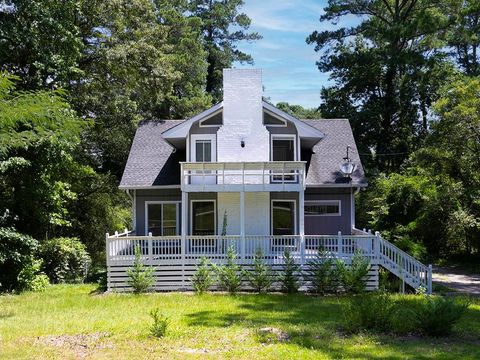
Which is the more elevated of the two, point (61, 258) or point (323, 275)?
point (61, 258)

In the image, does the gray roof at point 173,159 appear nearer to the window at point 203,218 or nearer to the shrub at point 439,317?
the window at point 203,218

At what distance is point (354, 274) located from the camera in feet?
51.1

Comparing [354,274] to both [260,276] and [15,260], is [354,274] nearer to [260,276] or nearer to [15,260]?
[260,276]

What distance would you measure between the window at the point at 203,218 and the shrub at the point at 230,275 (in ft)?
13.7

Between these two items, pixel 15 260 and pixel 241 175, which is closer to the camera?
pixel 15 260

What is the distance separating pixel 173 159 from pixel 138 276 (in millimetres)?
7379

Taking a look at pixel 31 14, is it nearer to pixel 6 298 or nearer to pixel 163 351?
pixel 6 298

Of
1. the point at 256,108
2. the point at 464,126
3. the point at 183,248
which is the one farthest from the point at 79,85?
the point at 464,126

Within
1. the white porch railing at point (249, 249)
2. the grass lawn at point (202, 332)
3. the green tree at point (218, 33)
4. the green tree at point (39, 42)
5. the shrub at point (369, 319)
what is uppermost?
the green tree at point (218, 33)

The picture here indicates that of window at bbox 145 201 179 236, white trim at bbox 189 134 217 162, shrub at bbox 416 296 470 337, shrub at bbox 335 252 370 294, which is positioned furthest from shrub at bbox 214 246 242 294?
shrub at bbox 416 296 470 337

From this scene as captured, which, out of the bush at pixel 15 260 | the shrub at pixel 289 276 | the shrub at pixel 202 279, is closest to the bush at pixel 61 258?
the bush at pixel 15 260

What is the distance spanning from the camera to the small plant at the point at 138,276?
16.2m

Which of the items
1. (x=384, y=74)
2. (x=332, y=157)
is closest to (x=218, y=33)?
(x=384, y=74)

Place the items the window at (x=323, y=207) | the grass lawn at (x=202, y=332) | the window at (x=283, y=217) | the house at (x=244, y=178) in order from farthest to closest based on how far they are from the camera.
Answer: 1. the window at (x=323, y=207)
2. the window at (x=283, y=217)
3. the house at (x=244, y=178)
4. the grass lawn at (x=202, y=332)
